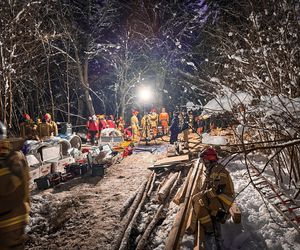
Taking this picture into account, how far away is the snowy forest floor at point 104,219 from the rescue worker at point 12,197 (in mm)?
2196

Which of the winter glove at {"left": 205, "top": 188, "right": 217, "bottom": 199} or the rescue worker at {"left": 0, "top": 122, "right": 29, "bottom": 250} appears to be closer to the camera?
the rescue worker at {"left": 0, "top": 122, "right": 29, "bottom": 250}

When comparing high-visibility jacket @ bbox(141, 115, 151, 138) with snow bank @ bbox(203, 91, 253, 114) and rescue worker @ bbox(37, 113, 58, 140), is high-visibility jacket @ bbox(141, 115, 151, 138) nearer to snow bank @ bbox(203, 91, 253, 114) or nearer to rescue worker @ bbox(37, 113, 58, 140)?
rescue worker @ bbox(37, 113, 58, 140)

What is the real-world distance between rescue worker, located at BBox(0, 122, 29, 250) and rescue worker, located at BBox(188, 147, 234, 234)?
9.96 ft

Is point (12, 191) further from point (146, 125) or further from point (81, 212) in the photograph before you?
point (146, 125)

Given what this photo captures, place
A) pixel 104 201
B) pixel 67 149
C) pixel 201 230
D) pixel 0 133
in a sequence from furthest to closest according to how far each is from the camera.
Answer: pixel 67 149 → pixel 104 201 → pixel 201 230 → pixel 0 133

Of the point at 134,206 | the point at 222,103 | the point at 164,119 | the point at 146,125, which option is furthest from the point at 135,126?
the point at 222,103

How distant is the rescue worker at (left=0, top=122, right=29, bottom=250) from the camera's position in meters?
2.72

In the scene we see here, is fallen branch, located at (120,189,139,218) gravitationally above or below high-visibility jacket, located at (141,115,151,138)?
below

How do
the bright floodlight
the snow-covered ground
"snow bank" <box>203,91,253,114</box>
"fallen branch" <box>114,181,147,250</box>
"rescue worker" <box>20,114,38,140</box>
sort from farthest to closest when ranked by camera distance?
the bright floodlight < "rescue worker" <box>20,114,38,140</box> < "fallen branch" <box>114,181,147,250</box> < the snow-covered ground < "snow bank" <box>203,91,253,114</box>

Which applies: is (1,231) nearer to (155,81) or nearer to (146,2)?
(155,81)

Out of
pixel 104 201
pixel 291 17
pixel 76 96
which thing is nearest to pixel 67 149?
pixel 104 201

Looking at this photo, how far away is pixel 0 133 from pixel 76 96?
26.0 meters

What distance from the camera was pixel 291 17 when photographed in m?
5.31

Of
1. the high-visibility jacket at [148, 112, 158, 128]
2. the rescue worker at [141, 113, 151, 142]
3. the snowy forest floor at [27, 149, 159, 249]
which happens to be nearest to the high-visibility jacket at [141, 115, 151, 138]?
the rescue worker at [141, 113, 151, 142]
